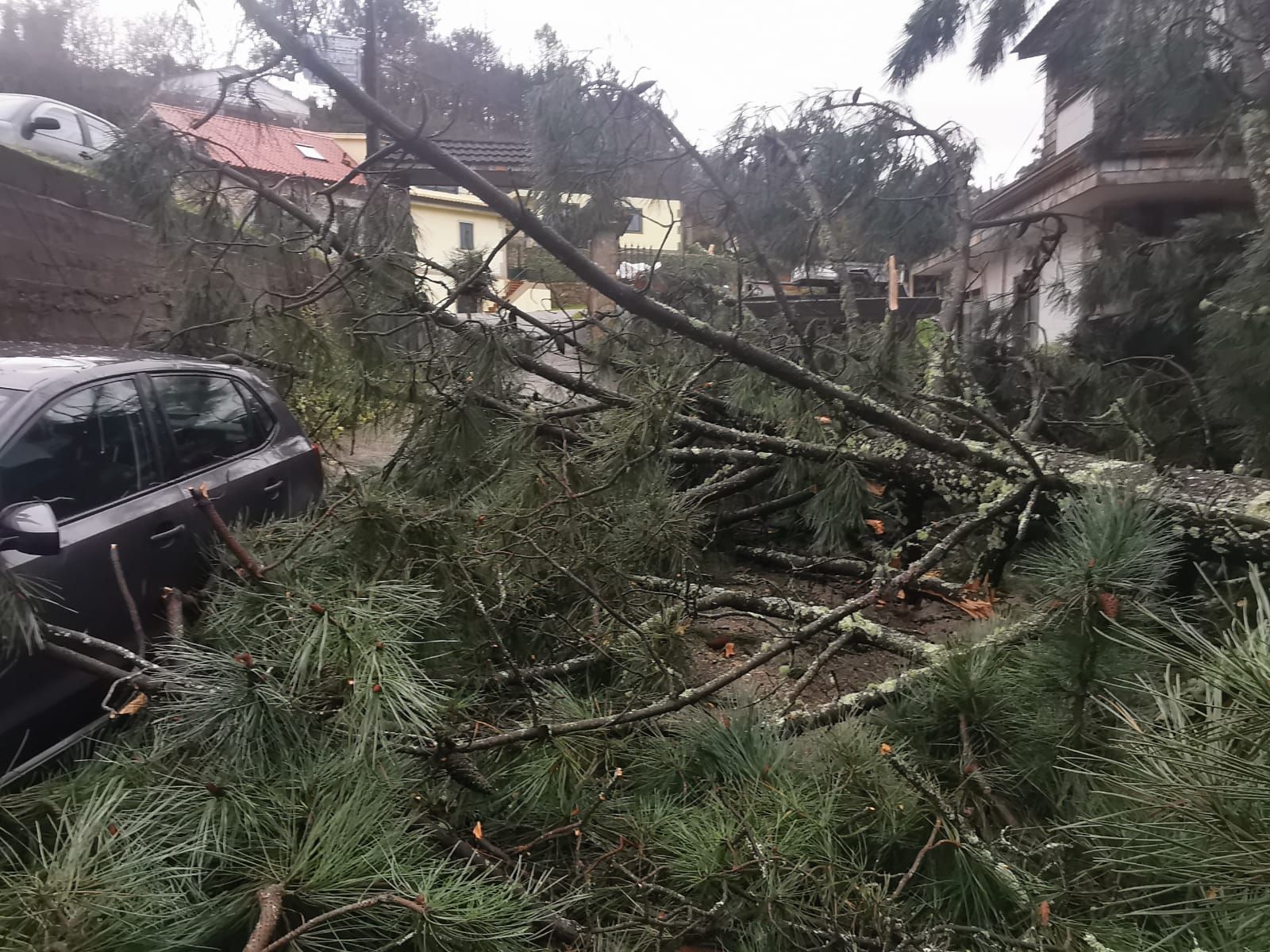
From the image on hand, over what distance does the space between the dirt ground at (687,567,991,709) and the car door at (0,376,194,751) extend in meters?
1.92

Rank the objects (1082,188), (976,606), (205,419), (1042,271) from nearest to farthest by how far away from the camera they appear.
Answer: (205,419) < (976,606) < (1082,188) < (1042,271)

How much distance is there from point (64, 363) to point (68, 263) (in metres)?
3.83

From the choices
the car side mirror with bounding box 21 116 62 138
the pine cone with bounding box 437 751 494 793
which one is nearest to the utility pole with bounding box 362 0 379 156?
the pine cone with bounding box 437 751 494 793

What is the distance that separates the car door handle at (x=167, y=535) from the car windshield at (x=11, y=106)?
661 centimetres

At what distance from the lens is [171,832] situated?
1438mm

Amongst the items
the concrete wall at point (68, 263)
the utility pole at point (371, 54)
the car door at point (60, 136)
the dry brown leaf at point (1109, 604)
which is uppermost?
the car door at point (60, 136)

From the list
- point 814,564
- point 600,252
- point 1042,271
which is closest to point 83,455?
point 814,564

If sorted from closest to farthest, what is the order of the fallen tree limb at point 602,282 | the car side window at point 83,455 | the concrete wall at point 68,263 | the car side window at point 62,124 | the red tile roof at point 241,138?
1. the car side window at point 83,455
2. the fallen tree limb at point 602,282
3. the red tile roof at point 241,138
4. the concrete wall at point 68,263
5. the car side window at point 62,124

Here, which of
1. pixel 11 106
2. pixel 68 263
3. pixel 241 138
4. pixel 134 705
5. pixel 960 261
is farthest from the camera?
pixel 11 106

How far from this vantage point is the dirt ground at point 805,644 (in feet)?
10.5

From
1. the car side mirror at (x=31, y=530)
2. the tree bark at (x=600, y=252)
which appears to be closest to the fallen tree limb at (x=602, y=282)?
the tree bark at (x=600, y=252)

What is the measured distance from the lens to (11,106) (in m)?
7.02

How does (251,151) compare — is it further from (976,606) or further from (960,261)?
(960,261)

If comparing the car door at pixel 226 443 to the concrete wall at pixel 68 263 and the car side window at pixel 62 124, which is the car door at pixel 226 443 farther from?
the car side window at pixel 62 124
